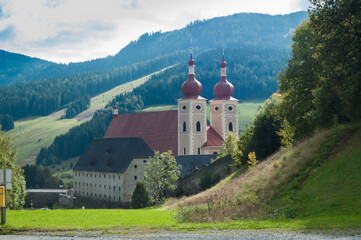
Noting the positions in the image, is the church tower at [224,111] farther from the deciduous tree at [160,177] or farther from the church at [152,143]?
the deciduous tree at [160,177]

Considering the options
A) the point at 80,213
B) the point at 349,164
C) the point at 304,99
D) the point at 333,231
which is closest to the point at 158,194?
the point at 304,99

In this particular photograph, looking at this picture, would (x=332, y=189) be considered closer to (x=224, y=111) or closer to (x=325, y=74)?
(x=325, y=74)

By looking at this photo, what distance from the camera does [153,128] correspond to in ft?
359

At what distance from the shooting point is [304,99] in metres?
41.5

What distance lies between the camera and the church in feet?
278

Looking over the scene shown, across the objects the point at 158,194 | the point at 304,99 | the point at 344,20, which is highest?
the point at 344,20

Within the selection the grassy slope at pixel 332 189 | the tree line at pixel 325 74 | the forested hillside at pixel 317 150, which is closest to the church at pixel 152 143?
the tree line at pixel 325 74

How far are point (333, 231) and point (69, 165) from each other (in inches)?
7316

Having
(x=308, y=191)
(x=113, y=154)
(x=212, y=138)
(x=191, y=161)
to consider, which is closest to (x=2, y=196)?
(x=308, y=191)

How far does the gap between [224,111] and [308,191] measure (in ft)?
277

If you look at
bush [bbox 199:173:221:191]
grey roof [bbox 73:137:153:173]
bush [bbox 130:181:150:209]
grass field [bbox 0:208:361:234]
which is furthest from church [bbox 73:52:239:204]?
grass field [bbox 0:208:361:234]

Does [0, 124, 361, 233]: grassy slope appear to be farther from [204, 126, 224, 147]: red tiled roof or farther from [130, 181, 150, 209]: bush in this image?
[204, 126, 224, 147]: red tiled roof

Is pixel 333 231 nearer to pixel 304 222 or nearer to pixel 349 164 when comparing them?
pixel 304 222

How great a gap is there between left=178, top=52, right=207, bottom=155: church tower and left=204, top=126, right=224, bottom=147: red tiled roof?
3.41 ft
